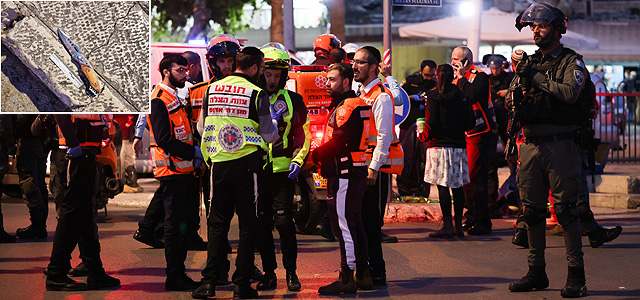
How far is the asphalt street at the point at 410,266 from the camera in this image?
7.74 m

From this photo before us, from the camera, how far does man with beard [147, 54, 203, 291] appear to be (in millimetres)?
7793

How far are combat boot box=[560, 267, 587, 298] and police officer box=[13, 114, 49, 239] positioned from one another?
6.40 metres

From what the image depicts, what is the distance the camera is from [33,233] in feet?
35.9

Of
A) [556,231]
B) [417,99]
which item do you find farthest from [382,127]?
[417,99]

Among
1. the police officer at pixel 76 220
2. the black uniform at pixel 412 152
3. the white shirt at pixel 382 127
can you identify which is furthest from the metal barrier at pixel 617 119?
the police officer at pixel 76 220

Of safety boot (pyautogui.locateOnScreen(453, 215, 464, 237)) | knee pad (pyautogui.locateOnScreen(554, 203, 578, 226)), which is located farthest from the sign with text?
knee pad (pyautogui.locateOnScreen(554, 203, 578, 226))

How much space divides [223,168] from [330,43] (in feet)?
14.7

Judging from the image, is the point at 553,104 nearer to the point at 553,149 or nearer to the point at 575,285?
the point at 553,149

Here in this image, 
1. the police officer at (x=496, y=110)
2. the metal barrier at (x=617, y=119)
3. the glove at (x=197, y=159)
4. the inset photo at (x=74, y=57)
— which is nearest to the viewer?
the inset photo at (x=74, y=57)

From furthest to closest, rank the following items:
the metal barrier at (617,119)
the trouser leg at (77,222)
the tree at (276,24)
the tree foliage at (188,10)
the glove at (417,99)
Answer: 1. the tree foliage at (188,10)
2. the tree at (276,24)
3. the metal barrier at (617,119)
4. the glove at (417,99)
5. the trouser leg at (77,222)

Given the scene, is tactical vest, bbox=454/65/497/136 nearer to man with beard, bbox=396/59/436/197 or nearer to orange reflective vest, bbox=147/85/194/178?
man with beard, bbox=396/59/436/197

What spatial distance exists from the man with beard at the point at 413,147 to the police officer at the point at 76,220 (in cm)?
600

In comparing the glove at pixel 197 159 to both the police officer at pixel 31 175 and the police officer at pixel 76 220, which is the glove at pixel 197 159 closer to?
the police officer at pixel 76 220

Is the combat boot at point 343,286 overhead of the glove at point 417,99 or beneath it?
beneath
